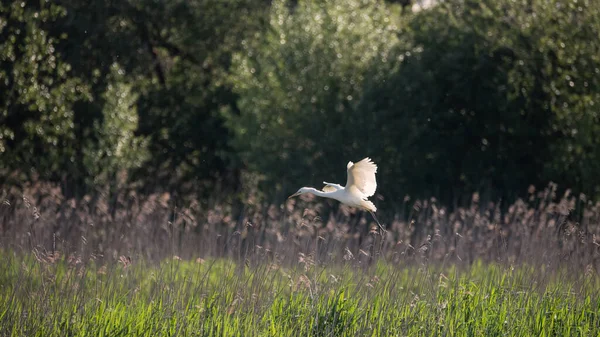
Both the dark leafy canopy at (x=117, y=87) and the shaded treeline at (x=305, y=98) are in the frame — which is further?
the dark leafy canopy at (x=117, y=87)

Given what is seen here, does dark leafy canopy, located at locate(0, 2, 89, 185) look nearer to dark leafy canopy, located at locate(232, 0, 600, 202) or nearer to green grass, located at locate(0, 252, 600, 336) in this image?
dark leafy canopy, located at locate(232, 0, 600, 202)

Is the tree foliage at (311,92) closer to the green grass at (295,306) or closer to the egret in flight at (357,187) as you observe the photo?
the egret in flight at (357,187)

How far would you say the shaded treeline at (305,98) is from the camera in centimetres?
1551

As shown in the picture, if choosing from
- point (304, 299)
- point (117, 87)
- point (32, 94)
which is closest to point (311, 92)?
point (117, 87)

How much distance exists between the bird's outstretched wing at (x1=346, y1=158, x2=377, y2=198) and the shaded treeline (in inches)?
229

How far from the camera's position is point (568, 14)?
15.7m

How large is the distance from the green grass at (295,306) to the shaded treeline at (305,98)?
6590mm

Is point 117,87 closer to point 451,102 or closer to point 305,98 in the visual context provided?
point 305,98

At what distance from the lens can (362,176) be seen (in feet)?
27.4

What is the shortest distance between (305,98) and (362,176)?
9771 millimetres

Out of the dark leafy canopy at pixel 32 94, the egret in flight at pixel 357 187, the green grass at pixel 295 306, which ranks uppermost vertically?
the dark leafy canopy at pixel 32 94

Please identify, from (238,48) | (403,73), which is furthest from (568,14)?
(238,48)

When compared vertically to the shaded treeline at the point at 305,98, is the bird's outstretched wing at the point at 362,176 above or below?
below

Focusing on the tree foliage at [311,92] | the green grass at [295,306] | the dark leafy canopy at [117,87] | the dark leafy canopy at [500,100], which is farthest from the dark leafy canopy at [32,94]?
the green grass at [295,306]
